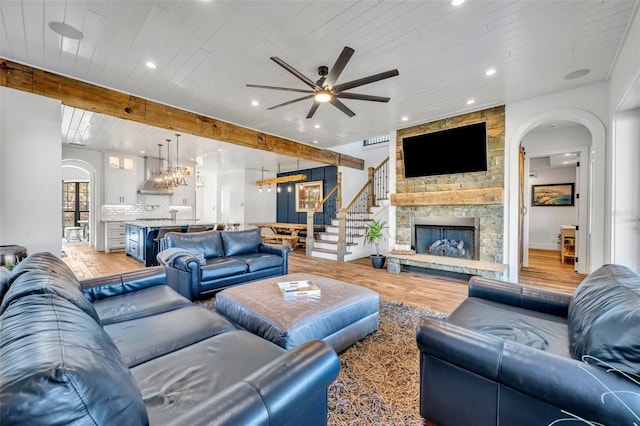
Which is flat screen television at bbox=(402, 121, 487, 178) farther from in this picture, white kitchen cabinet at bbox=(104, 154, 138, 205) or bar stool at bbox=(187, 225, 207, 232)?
A: white kitchen cabinet at bbox=(104, 154, 138, 205)

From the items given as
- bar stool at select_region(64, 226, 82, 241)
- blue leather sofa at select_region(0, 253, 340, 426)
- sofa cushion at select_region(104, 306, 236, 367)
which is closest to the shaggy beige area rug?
Answer: blue leather sofa at select_region(0, 253, 340, 426)

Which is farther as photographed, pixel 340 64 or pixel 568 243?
pixel 568 243

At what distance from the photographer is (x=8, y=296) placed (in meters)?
1.10

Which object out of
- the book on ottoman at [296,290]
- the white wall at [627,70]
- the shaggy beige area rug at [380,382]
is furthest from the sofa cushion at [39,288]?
the white wall at [627,70]

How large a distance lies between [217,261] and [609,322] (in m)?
3.74

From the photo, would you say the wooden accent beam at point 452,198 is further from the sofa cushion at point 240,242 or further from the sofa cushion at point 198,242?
the sofa cushion at point 198,242

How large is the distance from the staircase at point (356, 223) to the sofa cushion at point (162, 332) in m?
4.68

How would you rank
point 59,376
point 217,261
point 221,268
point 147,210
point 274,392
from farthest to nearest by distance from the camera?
1. point 147,210
2. point 217,261
3. point 221,268
4. point 274,392
5. point 59,376

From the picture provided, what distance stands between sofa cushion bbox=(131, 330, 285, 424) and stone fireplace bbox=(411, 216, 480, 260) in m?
4.59

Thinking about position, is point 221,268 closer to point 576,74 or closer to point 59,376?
point 59,376

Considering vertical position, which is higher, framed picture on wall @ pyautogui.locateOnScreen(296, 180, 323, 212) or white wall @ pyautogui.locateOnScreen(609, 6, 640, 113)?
white wall @ pyautogui.locateOnScreen(609, 6, 640, 113)

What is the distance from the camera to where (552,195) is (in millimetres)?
7352

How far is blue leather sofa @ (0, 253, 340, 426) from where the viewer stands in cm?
58

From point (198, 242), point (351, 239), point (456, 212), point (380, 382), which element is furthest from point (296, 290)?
point (351, 239)
